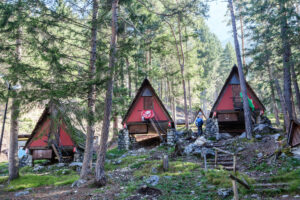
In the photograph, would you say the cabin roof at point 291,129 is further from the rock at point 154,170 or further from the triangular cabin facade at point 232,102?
the triangular cabin facade at point 232,102

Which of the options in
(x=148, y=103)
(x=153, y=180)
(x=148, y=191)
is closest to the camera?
(x=148, y=191)

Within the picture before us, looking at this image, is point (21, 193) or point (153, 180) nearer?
point (153, 180)

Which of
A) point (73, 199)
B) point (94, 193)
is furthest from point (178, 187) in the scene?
point (73, 199)

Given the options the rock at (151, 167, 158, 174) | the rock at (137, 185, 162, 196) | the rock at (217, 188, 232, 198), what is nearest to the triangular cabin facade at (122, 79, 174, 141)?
the rock at (151, 167, 158, 174)

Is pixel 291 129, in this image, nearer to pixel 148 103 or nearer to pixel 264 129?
pixel 264 129

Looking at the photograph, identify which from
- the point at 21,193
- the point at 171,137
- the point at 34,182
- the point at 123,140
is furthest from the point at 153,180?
the point at 123,140

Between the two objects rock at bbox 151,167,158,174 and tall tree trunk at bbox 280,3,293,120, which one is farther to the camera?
tall tree trunk at bbox 280,3,293,120

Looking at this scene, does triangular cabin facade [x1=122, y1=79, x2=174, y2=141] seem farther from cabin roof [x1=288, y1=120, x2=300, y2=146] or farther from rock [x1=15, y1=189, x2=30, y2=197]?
cabin roof [x1=288, y1=120, x2=300, y2=146]

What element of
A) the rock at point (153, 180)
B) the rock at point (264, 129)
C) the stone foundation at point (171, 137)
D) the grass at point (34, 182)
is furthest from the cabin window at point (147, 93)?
the rock at point (153, 180)

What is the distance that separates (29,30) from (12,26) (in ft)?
3.18

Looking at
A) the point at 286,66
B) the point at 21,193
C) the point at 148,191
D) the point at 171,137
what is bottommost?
the point at 21,193

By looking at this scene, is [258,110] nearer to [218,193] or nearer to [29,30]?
[218,193]

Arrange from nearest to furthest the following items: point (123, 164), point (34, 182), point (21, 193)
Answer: point (21, 193) < point (34, 182) < point (123, 164)

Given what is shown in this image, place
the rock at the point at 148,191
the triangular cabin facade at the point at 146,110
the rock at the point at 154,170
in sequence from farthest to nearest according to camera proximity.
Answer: the triangular cabin facade at the point at 146,110, the rock at the point at 154,170, the rock at the point at 148,191
